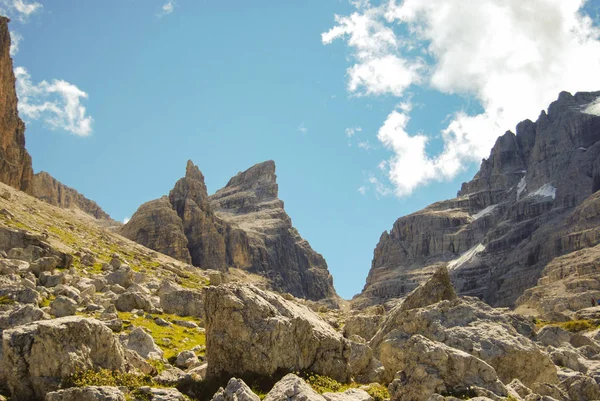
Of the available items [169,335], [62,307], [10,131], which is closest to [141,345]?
[169,335]

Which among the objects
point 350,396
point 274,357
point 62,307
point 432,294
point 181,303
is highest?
point 432,294

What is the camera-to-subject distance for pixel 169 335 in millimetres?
32094

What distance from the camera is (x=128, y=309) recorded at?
123ft

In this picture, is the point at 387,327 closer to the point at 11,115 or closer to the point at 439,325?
the point at 439,325

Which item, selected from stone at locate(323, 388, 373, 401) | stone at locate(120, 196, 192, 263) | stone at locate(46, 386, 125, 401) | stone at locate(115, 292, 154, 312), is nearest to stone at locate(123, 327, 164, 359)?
stone at locate(46, 386, 125, 401)

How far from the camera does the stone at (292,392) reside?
15328 millimetres

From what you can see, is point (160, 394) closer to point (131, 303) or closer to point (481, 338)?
point (481, 338)

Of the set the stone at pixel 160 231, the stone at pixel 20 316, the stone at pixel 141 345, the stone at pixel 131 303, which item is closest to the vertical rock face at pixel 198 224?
the stone at pixel 160 231

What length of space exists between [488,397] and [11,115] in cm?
14183

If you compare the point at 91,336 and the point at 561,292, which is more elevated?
the point at 561,292

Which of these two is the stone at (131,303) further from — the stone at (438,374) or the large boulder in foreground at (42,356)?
the stone at (438,374)

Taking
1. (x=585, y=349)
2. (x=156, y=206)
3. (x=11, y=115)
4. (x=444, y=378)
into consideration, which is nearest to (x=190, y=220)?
(x=156, y=206)

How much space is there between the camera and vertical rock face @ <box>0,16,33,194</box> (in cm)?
13088

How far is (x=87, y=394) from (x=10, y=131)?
13617cm
